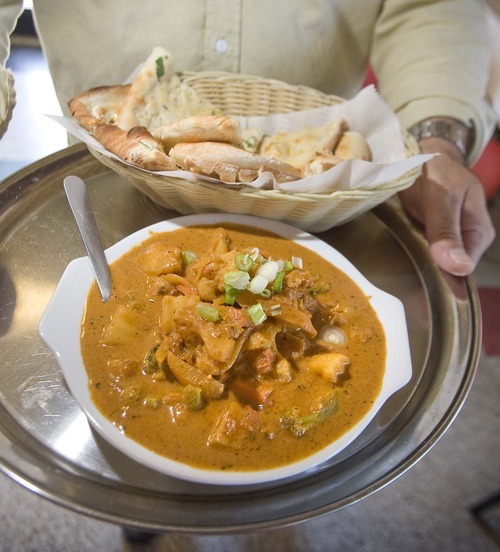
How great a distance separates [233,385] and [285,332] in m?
0.25

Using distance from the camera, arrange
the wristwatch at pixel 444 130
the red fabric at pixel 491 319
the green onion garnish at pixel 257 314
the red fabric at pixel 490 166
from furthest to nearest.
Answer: the red fabric at pixel 490 166 → the red fabric at pixel 491 319 → the wristwatch at pixel 444 130 → the green onion garnish at pixel 257 314

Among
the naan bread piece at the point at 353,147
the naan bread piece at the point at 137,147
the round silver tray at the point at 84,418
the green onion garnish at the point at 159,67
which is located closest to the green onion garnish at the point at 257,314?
the round silver tray at the point at 84,418

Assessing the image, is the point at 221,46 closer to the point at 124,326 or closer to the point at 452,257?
the point at 452,257

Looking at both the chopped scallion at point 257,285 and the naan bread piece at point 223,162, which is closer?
the chopped scallion at point 257,285

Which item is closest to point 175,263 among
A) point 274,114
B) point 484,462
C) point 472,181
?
point 274,114

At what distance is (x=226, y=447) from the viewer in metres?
1.29

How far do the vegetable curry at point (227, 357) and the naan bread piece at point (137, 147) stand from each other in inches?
12.1

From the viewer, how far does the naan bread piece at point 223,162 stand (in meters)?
1.76

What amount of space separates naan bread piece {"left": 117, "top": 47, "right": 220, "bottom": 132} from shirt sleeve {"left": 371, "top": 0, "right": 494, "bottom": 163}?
118 centimetres

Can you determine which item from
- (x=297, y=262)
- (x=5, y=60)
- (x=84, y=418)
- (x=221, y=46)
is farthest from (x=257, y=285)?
(x=5, y=60)

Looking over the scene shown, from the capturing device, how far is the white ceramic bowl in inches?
48.6

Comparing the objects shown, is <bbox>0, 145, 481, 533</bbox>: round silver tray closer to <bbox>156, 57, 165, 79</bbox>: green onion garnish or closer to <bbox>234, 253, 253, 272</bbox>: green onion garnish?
<bbox>156, 57, 165, 79</bbox>: green onion garnish

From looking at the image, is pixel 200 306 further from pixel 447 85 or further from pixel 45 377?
pixel 447 85

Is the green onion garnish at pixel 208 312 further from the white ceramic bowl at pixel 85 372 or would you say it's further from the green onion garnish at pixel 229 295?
the white ceramic bowl at pixel 85 372
